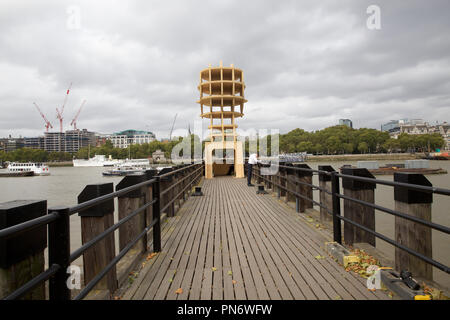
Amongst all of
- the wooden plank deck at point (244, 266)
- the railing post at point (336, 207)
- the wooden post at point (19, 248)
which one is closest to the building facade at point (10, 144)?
the wooden plank deck at point (244, 266)

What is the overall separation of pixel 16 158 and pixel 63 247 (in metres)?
159

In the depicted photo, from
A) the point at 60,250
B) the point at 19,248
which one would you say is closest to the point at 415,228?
the point at 60,250

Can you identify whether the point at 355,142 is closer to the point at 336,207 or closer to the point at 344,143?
the point at 344,143

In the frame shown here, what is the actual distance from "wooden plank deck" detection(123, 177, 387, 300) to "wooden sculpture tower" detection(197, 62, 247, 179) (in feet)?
40.3

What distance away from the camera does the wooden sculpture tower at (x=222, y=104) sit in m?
17.9

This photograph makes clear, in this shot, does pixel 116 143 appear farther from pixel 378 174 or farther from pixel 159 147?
pixel 378 174

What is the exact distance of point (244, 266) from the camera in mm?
3301

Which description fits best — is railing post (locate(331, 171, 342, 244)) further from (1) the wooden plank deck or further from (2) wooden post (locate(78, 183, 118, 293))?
(2) wooden post (locate(78, 183, 118, 293))

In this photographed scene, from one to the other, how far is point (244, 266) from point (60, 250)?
7.24 feet

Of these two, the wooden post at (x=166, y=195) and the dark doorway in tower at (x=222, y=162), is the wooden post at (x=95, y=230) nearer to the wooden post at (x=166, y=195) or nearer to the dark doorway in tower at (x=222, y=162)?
the wooden post at (x=166, y=195)

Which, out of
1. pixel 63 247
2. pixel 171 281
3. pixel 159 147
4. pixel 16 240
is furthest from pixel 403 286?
pixel 159 147

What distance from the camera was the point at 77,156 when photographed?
144750mm

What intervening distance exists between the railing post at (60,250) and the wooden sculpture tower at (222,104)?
16.0 m

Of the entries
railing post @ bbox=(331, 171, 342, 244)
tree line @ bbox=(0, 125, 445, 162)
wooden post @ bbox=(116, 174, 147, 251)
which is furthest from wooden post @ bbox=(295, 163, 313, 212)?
tree line @ bbox=(0, 125, 445, 162)
